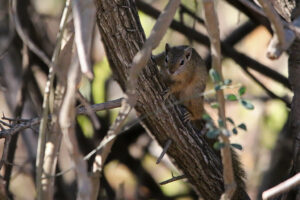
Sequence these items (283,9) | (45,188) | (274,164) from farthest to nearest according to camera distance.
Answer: (274,164), (283,9), (45,188)

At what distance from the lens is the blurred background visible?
4781 mm

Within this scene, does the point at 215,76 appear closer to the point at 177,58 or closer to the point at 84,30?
the point at 84,30

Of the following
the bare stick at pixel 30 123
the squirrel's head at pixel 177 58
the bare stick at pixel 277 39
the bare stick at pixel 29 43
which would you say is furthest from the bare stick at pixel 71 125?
the squirrel's head at pixel 177 58

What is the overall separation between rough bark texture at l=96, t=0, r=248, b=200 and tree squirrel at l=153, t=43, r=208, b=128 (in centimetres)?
52

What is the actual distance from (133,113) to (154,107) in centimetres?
201

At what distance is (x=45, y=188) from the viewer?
2045mm

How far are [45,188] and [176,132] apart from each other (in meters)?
1.25

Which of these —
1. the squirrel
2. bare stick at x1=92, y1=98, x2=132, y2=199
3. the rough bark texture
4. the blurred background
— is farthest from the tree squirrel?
bare stick at x1=92, y1=98, x2=132, y2=199

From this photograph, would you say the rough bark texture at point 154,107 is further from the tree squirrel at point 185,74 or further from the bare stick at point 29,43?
the tree squirrel at point 185,74

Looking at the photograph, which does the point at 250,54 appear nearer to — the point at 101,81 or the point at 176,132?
the point at 101,81

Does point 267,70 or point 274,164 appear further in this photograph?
point 267,70

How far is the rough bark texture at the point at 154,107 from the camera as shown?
109 inches

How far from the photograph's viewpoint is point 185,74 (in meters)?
3.99

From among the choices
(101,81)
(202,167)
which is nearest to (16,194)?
(101,81)
